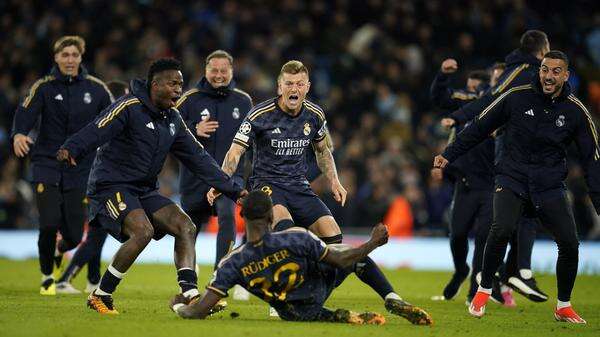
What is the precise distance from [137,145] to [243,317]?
172 cm

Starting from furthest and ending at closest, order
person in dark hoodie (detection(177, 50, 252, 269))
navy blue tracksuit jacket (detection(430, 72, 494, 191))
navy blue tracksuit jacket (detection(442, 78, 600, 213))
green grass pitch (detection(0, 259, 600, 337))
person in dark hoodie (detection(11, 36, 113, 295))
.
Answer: navy blue tracksuit jacket (detection(430, 72, 494, 191)) < person in dark hoodie (detection(11, 36, 113, 295)) < person in dark hoodie (detection(177, 50, 252, 269)) < navy blue tracksuit jacket (detection(442, 78, 600, 213)) < green grass pitch (detection(0, 259, 600, 337))

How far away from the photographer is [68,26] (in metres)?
22.4

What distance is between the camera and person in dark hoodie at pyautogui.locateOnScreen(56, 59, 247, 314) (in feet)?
30.8

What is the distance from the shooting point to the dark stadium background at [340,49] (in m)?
20.3

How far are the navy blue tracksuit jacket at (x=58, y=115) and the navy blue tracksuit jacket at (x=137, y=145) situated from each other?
2.45 meters

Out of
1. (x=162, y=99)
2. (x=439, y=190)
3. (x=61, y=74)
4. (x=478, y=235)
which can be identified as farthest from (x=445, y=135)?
(x=162, y=99)

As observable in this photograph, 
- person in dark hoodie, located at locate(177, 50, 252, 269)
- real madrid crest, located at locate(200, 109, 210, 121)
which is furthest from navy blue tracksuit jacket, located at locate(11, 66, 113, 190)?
real madrid crest, located at locate(200, 109, 210, 121)

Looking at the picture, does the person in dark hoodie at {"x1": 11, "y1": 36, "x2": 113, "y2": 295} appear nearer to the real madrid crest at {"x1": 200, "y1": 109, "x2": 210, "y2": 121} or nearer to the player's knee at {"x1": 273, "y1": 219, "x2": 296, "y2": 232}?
the real madrid crest at {"x1": 200, "y1": 109, "x2": 210, "y2": 121}

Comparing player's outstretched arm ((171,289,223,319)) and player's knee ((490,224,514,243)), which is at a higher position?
player's knee ((490,224,514,243))

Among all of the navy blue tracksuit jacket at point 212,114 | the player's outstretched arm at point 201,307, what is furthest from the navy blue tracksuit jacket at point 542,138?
the navy blue tracksuit jacket at point 212,114

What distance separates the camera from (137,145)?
9.58m

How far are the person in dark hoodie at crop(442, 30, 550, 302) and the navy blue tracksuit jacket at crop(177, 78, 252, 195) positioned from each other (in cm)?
224

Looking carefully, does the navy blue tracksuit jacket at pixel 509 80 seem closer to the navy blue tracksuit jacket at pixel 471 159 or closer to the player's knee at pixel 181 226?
the navy blue tracksuit jacket at pixel 471 159

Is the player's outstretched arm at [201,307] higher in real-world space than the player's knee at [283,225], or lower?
lower
